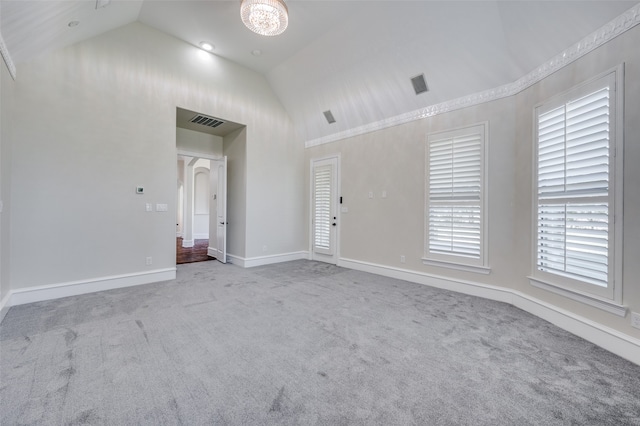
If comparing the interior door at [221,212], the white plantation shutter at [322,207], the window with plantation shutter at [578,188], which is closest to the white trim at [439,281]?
the window with plantation shutter at [578,188]

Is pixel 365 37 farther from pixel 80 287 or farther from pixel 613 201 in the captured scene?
pixel 80 287

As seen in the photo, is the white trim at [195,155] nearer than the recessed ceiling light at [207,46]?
No

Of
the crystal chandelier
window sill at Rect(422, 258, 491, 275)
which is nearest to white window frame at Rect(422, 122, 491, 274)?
window sill at Rect(422, 258, 491, 275)

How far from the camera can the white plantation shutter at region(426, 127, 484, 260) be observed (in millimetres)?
3799

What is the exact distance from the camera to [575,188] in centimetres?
266

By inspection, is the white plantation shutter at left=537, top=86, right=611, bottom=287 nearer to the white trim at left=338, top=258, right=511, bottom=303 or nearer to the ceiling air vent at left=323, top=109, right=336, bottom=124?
the white trim at left=338, top=258, right=511, bottom=303

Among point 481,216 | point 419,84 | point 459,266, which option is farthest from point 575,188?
point 419,84

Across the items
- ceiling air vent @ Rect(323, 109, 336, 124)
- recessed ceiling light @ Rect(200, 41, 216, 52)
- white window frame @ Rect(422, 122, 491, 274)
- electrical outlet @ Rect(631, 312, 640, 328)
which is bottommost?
electrical outlet @ Rect(631, 312, 640, 328)

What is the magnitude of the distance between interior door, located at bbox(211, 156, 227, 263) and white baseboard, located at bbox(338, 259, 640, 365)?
305 cm

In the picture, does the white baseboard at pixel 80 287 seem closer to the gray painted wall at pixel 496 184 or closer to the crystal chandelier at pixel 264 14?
the gray painted wall at pixel 496 184

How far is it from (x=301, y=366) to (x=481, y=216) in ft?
10.3

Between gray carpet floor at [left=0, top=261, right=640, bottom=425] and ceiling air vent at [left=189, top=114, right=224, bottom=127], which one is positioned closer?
gray carpet floor at [left=0, top=261, right=640, bottom=425]

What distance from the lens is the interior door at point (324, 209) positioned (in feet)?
19.0

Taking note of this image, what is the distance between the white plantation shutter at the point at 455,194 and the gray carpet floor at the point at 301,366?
957 millimetres
